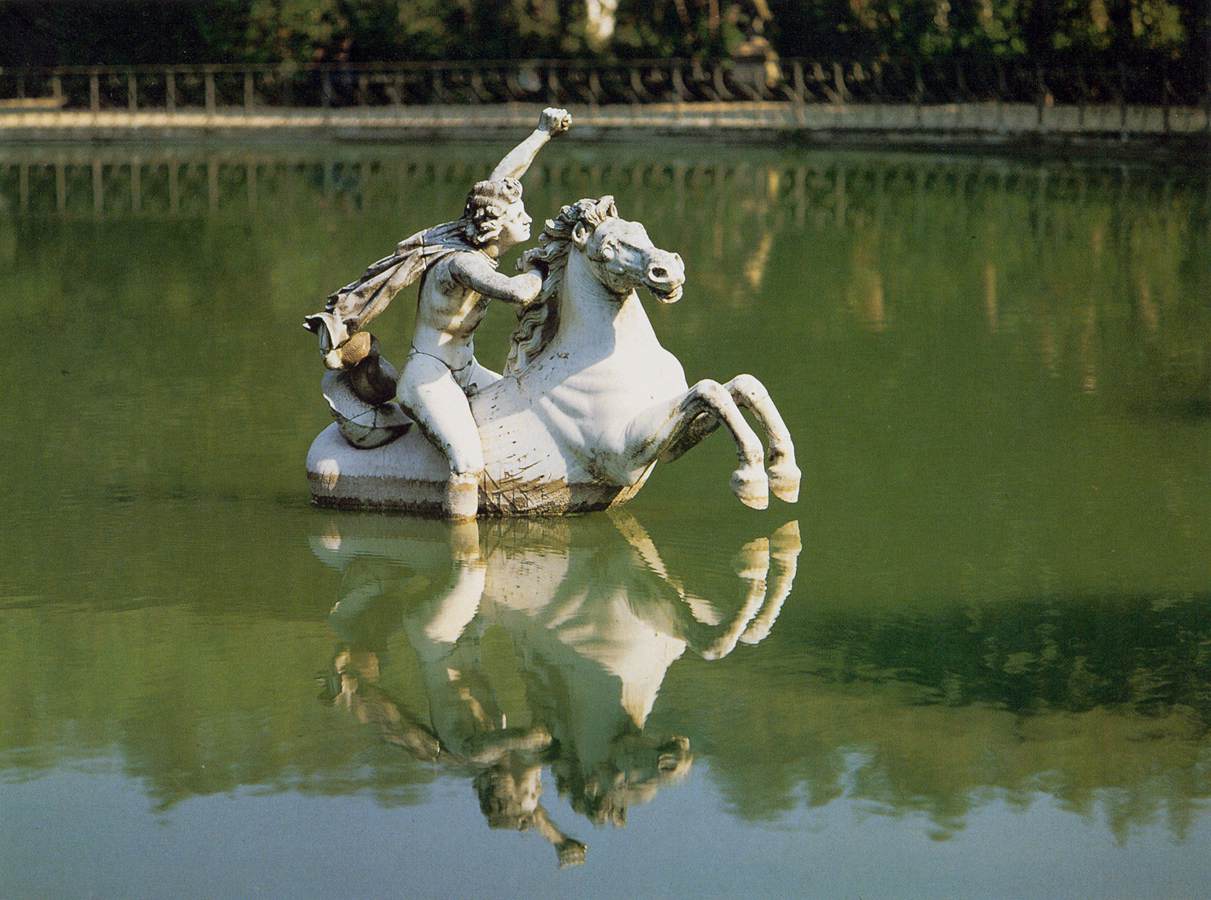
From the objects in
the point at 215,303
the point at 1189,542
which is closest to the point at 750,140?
the point at 215,303

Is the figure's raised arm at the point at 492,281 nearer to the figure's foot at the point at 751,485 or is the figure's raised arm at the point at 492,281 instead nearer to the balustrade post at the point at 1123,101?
the figure's foot at the point at 751,485

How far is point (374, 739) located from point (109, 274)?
10.9 meters

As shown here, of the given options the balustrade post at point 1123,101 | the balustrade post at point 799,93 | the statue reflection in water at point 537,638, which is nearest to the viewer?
the statue reflection in water at point 537,638

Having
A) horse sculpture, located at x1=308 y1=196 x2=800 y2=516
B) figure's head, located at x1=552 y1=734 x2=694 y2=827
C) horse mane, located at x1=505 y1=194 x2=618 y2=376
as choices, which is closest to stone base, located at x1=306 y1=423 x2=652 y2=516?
horse sculpture, located at x1=308 y1=196 x2=800 y2=516

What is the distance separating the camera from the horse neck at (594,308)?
7.36m

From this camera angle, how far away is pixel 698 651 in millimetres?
6371

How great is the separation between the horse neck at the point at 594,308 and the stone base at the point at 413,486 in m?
0.53

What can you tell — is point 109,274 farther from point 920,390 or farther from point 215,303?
point 920,390

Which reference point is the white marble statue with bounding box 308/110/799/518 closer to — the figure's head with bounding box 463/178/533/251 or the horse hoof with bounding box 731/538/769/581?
the figure's head with bounding box 463/178/533/251

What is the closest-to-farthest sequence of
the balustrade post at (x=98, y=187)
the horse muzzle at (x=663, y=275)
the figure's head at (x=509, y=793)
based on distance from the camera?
1. the figure's head at (x=509, y=793)
2. the horse muzzle at (x=663, y=275)
3. the balustrade post at (x=98, y=187)

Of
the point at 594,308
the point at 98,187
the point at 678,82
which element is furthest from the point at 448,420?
the point at 678,82

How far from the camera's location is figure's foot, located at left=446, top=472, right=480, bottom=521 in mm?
7496

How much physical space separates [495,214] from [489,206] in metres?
0.03

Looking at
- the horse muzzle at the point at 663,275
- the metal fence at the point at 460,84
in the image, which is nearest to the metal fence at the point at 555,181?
the metal fence at the point at 460,84
